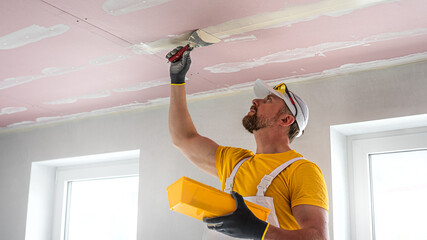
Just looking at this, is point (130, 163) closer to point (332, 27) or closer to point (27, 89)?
point (27, 89)

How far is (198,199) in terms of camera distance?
1.58 m

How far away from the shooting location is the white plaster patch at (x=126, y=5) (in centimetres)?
201

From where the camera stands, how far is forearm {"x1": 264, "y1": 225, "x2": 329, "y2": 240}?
1.65 metres

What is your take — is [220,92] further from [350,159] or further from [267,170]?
[267,170]

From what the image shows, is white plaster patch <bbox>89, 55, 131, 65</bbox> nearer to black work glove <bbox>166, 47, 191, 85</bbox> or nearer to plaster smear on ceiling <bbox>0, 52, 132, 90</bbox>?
plaster smear on ceiling <bbox>0, 52, 132, 90</bbox>

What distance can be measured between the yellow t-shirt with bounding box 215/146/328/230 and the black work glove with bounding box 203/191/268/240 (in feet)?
0.86

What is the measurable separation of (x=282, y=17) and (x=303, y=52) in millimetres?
416

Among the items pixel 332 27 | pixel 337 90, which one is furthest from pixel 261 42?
pixel 337 90

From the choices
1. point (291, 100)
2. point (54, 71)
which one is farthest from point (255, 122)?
point (54, 71)

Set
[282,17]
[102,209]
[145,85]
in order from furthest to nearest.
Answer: [102,209], [145,85], [282,17]


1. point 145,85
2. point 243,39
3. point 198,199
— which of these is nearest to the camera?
point 198,199

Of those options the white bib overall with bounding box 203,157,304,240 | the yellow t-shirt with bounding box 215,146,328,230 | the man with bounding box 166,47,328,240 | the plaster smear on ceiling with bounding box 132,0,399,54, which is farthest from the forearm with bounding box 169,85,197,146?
the white bib overall with bounding box 203,157,304,240

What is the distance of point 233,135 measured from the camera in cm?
308

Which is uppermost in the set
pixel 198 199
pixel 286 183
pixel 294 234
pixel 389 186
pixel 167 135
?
pixel 167 135
